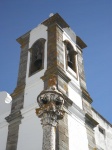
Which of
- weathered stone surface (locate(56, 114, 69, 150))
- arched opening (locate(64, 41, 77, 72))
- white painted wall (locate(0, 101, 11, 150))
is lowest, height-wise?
weathered stone surface (locate(56, 114, 69, 150))

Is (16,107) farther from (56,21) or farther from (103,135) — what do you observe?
(103,135)

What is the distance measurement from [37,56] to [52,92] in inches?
263

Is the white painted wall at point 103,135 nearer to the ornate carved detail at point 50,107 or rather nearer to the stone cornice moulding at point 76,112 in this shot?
the stone cornice moulding at point 76,112

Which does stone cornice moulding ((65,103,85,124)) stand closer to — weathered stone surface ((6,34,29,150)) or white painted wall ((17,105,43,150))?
white painted wall ((17,105,43,150))

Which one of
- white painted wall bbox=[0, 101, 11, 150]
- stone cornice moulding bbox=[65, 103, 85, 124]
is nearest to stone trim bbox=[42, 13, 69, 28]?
white painted wall bbox=[0, 101, 11, 150]

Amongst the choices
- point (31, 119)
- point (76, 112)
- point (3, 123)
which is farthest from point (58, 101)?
point (3, 123)

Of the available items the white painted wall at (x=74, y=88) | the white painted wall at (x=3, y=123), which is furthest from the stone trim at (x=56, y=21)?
the white painted wall at (x=3, y=123)

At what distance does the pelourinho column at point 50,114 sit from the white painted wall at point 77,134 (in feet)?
10.9

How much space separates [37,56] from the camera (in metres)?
13.6

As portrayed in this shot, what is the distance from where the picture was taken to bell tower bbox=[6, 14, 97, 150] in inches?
374

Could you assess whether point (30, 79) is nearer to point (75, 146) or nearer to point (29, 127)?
point (29, 127)

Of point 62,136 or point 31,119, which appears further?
point 31,119

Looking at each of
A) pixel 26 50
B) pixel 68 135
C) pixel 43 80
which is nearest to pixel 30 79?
pixel 43 80

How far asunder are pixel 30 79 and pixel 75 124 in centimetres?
284
